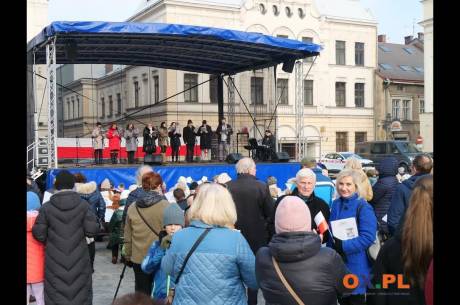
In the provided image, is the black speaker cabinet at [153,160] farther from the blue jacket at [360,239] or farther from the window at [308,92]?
the window at [308,92]

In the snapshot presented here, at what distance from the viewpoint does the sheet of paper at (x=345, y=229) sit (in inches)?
179

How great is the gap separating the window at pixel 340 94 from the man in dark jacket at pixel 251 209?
3428 cm

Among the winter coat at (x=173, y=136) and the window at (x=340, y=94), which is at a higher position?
the window at (x=340, y=94)

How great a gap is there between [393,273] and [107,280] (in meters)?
5.69

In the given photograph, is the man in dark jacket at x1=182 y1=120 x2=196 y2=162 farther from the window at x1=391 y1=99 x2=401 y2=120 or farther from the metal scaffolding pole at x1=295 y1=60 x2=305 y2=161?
the window at x1=391 y1=99 x2=401 y2=120

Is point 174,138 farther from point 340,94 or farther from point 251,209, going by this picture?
point 340,94

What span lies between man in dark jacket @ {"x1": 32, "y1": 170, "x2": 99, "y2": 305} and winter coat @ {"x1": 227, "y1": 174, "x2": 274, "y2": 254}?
1.54m

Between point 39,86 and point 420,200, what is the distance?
3216cm

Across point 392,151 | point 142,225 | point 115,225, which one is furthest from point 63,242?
point 392,151

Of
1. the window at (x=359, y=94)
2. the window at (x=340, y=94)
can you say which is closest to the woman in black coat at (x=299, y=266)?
the window at (x=340, y=94)

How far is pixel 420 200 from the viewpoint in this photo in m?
2.92

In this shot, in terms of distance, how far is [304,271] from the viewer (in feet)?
10.4
